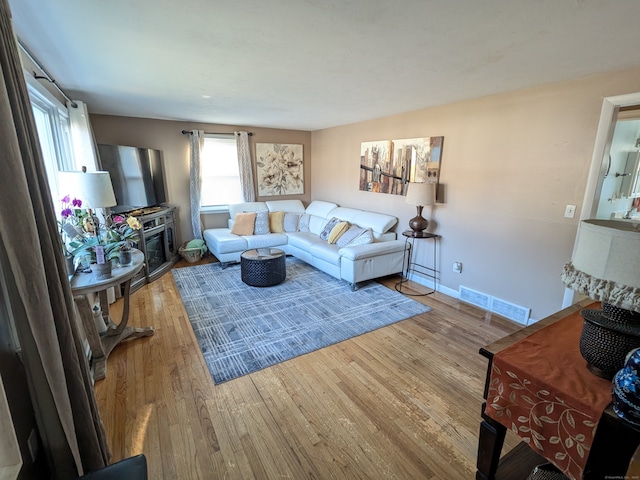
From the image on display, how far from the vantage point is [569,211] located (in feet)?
8.51

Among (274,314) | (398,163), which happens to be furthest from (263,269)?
(398,163)

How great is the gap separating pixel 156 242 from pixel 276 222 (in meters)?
1.94

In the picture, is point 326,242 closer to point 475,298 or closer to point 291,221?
point 291,221

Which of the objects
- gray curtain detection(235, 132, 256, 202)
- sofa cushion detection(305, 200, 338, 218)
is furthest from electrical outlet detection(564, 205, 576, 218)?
gray curtain detection(235, 132, 256, 202)

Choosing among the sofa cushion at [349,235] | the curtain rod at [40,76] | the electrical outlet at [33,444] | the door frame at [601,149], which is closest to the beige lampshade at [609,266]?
the door frame at [601,149]

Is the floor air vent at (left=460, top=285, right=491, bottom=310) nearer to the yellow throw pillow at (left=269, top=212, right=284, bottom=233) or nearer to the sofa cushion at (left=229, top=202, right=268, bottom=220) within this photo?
the yellow throw pillow at (left=269, top=212, right=284, bottom=233)

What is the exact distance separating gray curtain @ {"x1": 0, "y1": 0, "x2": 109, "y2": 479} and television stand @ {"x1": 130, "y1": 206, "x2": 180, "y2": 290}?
8.96ft

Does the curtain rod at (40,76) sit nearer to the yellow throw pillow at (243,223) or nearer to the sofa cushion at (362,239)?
the yellow throw pillow at (243,223)

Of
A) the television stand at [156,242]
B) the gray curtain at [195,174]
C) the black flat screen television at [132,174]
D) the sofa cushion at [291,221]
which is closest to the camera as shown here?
the black flat screen television at [132,174]

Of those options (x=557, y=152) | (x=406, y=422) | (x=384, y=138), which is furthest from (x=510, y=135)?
(x=406, y=422)

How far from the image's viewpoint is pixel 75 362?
4.18 ft

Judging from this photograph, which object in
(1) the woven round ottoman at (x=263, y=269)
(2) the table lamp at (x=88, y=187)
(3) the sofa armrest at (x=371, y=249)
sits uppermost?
(2) the table lamp at (x=88, y=187)

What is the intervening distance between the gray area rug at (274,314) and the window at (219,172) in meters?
1.59

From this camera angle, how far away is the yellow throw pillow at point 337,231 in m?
4.49
